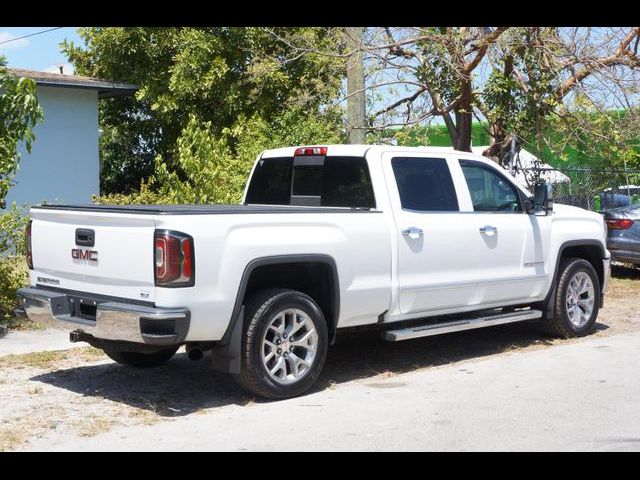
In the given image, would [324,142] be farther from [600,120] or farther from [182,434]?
[182,434]

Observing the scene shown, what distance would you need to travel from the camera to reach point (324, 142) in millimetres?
14555

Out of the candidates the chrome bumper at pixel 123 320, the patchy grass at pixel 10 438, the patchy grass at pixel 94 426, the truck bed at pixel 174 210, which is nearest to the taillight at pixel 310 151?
the truck bed at pixel 174 210

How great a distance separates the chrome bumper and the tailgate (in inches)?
4.8

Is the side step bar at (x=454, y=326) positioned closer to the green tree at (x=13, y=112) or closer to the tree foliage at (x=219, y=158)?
the green tree at (x=13, y=112)

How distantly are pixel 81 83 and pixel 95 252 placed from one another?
11.9 m

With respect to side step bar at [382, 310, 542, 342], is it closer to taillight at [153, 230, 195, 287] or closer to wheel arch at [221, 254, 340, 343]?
wheel arch at [221, 254, 340, 343]

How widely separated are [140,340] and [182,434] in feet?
2.39

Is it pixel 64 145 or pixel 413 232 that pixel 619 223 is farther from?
pixel 64 145

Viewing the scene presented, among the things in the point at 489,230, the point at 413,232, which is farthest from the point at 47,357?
the point at 489,230

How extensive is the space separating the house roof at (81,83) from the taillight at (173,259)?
11.7 m

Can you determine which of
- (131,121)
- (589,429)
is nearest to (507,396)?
(589,429)

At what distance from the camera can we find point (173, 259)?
6.39m

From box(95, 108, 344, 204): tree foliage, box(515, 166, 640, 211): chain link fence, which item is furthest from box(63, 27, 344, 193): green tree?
box(515, 166, 640, 211): chain link fence

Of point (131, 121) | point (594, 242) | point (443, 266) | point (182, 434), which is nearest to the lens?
point (182, 434)
